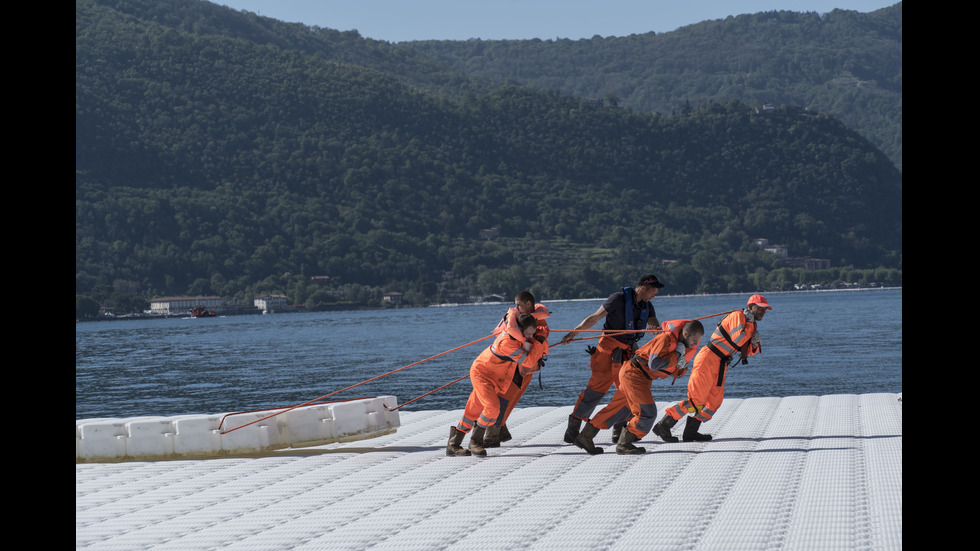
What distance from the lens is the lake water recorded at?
29.0 meters

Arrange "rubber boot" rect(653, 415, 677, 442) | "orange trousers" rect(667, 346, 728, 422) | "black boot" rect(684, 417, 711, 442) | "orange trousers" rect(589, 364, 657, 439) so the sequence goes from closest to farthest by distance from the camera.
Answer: "orange trousers" rect(589, 364, 657, 439), "orange trousers" rect(667, 346, 728, 422), "black boot" rect(684, 417, 711, 442), "rubber boot" rect(653, 415, 677, 442)

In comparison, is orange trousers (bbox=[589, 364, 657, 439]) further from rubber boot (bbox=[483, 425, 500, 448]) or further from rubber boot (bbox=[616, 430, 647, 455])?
rubber boot (bbox=[483, 425, 500, 448])

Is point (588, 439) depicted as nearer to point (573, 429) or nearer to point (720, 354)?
point (573, 429)

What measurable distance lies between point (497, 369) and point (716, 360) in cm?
164

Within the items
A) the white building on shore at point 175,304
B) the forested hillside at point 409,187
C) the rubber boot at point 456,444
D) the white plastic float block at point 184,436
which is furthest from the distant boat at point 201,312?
the rubber boot at point 456,444

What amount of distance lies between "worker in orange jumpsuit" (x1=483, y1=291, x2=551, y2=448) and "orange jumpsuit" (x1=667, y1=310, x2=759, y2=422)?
1.15 m

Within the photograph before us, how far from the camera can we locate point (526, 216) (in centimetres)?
16500

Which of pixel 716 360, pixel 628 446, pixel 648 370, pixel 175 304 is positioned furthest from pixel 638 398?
pixel 175 304

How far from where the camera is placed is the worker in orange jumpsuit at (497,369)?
23.9ft

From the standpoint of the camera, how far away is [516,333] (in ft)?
23.8

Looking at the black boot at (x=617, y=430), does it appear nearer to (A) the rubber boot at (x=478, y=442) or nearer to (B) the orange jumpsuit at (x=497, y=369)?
(B) the orange jumpsuit at (x=497, y=369)

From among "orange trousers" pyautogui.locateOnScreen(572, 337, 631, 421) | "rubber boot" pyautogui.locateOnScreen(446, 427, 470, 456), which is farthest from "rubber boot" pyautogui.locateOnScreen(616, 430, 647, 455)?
"rubber boot" pyautogui.locateOnScreen(446, 427, 470, 456)
